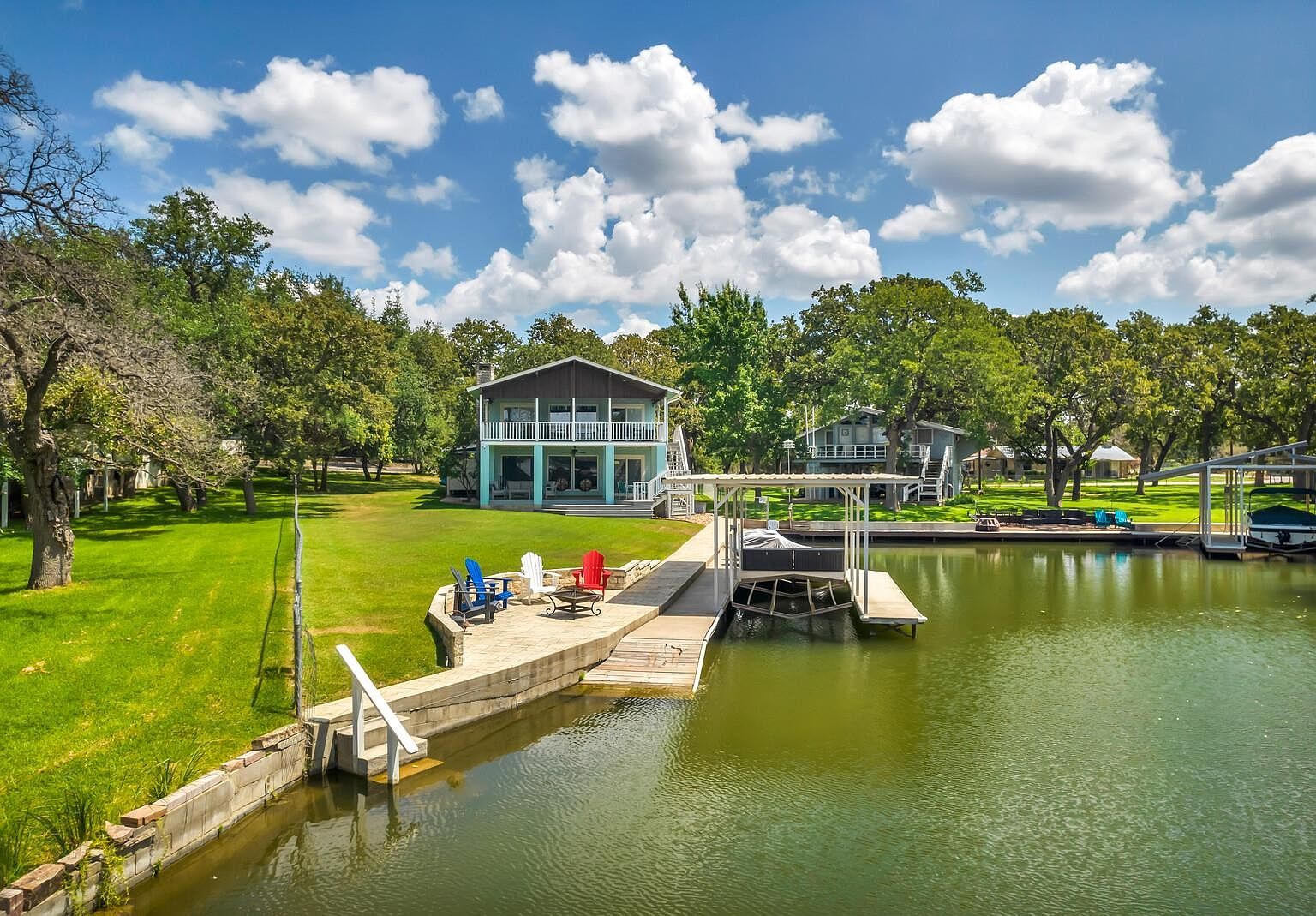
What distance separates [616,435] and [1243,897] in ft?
105

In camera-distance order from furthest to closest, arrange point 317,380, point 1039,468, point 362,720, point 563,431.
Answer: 1. point 1039,468
2. point 563,431
3. point 317,380
4. point 362,720

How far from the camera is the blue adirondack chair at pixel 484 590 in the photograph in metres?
15.5

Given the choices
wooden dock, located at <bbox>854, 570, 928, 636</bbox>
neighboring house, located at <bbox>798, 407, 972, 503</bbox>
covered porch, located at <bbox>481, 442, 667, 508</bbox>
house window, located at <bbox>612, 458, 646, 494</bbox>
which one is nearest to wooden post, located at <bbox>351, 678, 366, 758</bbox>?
wooden dock, located at <bbox>854, 570, 928, 636</bbox>

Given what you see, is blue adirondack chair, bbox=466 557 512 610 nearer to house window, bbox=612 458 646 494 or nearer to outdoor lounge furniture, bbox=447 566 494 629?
outdoor lounge furniture, bbox=447 566 494 629

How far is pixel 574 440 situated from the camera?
3728 centimetres

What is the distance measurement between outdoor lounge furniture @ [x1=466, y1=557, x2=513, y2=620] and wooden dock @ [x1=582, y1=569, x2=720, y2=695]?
108 inches

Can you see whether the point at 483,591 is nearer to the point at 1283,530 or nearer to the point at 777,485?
the point at 777,485

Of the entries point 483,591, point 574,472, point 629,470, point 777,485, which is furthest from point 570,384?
point 483,591

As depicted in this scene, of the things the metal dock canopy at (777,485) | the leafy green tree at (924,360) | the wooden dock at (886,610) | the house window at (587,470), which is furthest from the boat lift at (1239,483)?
the house window at (587,470)

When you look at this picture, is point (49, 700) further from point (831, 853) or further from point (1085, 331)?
point (1085, 331)

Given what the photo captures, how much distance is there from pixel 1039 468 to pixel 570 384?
2563 inches

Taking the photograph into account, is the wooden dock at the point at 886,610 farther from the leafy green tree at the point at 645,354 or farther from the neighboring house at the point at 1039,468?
the neighboring house at the point at 1039,468

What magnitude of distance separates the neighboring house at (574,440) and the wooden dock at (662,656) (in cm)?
1955

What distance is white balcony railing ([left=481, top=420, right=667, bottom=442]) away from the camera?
37406 mm
